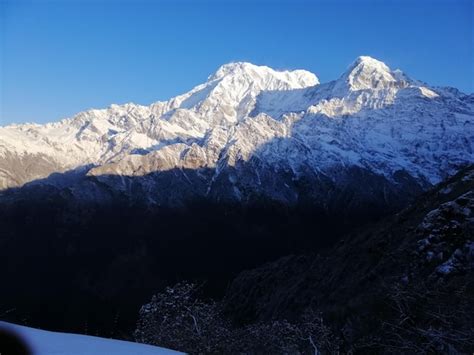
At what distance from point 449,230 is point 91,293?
162333 millimetres

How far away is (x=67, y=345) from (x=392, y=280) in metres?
40.7

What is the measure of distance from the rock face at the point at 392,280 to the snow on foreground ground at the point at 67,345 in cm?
847

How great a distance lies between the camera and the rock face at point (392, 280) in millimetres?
18234

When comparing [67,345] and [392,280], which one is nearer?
[67,345]

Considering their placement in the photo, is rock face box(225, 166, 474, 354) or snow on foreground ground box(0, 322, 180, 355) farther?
rock face box(225, 166, 474, 354)

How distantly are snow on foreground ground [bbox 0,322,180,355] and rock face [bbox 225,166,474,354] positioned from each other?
847 centimetres

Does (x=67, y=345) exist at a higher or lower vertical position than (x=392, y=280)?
higher

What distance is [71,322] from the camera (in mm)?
150875

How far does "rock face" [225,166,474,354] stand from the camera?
18.2 meters

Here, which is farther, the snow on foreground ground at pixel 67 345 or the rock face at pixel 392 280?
the rock face at pixel 392 280

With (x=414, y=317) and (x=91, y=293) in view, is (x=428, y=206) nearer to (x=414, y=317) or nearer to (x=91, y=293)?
(x=414, y=317)

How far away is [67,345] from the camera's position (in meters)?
8.54

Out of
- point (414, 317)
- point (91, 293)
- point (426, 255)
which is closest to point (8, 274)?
point (91, 293)

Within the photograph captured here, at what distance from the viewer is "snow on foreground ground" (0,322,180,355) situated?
7.97 metres
